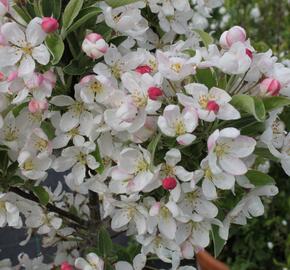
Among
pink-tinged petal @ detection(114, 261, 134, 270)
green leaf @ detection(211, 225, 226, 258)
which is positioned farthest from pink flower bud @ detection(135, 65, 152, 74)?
pink-tinged petal @ detection(114, 261, 134, 270)

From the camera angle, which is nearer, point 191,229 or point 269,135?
point 269,135

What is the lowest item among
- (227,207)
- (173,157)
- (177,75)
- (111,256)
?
(111,256)

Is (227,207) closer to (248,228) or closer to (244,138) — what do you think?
(244,138)

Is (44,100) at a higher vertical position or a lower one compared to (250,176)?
higher

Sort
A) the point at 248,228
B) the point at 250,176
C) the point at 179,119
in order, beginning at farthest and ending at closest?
the point at 248,228, the point at 250,176, the point at 179,119

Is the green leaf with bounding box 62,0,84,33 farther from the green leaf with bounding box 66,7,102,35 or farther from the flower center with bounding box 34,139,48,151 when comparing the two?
the flower center with bounding box 34,139,48,151

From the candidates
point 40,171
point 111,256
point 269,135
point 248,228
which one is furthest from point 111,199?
point 248,228

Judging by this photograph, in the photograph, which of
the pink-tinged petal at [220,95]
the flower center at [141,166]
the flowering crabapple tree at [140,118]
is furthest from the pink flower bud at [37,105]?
the pink-tinged petal at [220,95]

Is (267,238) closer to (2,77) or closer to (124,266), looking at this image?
(124,266)
